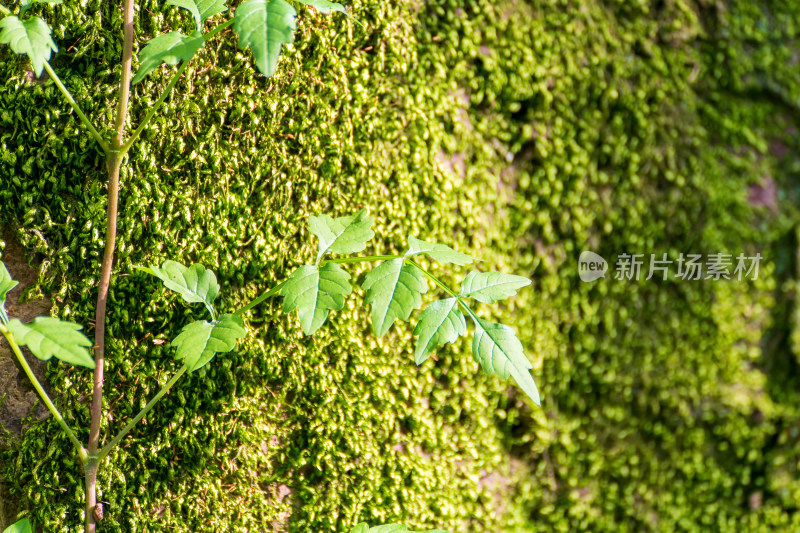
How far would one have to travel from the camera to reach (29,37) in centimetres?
66

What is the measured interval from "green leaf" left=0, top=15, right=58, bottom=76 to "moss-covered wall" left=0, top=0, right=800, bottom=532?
269 mm

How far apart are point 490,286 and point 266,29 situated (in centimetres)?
43

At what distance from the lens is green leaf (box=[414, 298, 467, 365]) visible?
0.73m

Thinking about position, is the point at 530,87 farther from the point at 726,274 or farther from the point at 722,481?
the point at 722,481

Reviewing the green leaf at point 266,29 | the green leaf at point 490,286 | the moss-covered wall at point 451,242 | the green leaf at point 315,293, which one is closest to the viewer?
the green leaf at point 266,29

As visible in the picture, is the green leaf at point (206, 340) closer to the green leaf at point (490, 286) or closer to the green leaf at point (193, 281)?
the green leaf at point (193, 281)

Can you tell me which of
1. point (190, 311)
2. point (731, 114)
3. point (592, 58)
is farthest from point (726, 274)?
point (190, 311)

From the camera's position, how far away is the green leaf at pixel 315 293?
688 millimetres

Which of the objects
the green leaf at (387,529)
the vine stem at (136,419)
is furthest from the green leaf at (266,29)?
the green leaf at (387,529)

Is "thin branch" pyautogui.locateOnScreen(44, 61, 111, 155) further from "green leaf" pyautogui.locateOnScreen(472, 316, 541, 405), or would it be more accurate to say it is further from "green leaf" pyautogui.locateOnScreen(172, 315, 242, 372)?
"green leaf" pyautogui.locateOnScreen(472, 316, 541, 405)

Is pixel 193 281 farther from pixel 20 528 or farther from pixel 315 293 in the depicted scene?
pixel 20 528

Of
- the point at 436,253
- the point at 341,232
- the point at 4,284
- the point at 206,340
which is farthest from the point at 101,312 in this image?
the point at 436,253

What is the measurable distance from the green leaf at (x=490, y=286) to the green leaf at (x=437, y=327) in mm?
40

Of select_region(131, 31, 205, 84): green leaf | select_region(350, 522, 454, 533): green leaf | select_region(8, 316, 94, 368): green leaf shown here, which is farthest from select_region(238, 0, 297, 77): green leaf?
select_region(350, 522, 454, 533): green leaf
